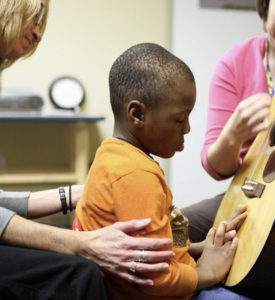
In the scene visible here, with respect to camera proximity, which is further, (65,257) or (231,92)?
(231,92)

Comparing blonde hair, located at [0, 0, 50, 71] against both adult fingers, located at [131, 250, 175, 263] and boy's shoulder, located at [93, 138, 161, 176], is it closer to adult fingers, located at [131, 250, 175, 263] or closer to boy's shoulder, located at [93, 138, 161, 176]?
boy's shoulder, located at [93, 138, 161, 176]

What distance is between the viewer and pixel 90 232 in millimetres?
855

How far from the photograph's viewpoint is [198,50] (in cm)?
274

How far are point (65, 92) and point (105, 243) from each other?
77.3 inches

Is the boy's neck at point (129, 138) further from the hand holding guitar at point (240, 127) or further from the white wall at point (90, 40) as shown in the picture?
the white wall at point (90, 40)

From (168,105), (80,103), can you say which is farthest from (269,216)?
(80,103)

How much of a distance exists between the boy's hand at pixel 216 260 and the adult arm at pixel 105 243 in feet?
0.48

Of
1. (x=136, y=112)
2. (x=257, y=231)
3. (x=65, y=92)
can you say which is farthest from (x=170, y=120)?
(x=65, y=92)

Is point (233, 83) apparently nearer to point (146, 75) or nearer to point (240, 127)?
point (240, 127)

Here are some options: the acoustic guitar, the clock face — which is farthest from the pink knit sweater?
the clock face

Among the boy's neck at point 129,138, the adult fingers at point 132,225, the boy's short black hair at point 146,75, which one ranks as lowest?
the adult fingers at point 132,225

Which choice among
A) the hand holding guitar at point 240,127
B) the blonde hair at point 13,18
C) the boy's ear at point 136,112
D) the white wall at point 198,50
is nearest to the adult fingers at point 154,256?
the boy's ear at point 136,112

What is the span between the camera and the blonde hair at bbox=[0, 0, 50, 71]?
0.96 metres

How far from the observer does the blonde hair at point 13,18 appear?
3.17 ft
